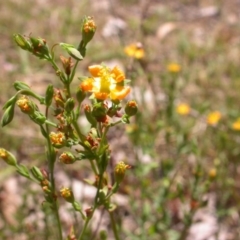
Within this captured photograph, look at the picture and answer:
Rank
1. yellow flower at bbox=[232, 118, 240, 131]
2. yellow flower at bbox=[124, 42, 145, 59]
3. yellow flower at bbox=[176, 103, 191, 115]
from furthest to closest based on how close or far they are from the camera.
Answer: yellow flower at bbox=[176, 103, 191, 115]
yellow flower at bbox=[232, 118, 240, 131]
yellow flower at bbox=[124, 42, 145, 59]

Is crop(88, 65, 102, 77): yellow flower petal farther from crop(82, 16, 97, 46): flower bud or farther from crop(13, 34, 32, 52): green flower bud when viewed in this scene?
crop(13, 34, 32, 52): green flower bud

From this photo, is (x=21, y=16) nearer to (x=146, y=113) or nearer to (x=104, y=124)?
(x=146, y=113)

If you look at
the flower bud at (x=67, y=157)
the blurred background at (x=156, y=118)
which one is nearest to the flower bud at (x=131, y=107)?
the flower bud at (x=67, y=157)

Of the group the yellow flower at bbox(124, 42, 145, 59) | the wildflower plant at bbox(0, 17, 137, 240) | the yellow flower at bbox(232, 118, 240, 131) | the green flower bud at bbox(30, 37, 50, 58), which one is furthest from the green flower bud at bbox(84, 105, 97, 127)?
the yellow flower at bbox(232, 118, 240, 131)

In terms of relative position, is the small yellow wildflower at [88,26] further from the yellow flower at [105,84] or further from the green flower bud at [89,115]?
the green flower bud at [89,115]

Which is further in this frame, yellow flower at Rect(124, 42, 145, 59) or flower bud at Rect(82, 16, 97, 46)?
yellow flower at Rect(124, 42, 145, 59)

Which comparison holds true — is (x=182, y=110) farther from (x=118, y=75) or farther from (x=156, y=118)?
(x=118, y=75)

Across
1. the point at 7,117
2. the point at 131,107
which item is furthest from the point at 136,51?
the point at 7,117
